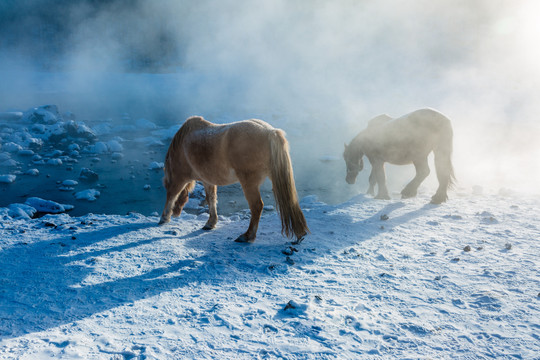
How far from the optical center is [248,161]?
3.10 meters

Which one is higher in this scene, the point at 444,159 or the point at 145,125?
the point at 145,125

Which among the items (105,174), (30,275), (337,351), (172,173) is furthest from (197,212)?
(337,351)

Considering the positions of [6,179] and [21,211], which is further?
[6,179]

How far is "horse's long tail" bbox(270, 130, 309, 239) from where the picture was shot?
118 inches

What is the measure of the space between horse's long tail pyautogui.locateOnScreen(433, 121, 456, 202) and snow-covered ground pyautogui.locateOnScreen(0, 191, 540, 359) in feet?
2.48

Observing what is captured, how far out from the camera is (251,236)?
325cm

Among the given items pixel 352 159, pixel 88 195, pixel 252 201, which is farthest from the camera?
pixel 88 195

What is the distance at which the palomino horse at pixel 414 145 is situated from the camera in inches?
177

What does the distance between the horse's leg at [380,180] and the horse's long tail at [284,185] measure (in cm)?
224

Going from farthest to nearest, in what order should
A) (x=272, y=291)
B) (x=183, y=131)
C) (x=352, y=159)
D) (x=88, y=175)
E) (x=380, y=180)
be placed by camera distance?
(x=88, y=175) → (x=352, y=159) → (x=380, y=180) → (x=183, y=131) → (x=272, y=291)

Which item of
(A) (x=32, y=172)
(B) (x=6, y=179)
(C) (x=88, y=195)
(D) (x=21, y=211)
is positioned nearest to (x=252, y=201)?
(D) (x=21, y=211)

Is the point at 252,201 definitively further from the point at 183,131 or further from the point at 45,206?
the point at 45,206

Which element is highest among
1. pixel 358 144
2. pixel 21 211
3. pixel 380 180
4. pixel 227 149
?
pixel 227 149

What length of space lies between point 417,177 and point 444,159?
18.3 inches
